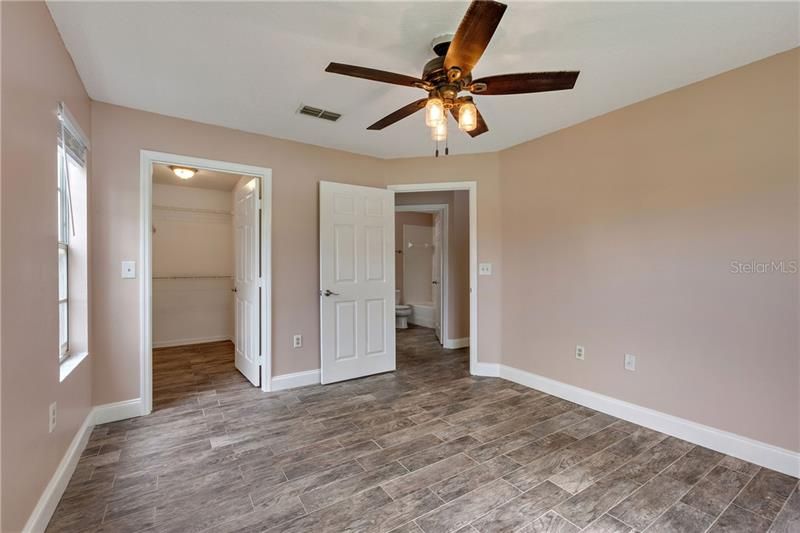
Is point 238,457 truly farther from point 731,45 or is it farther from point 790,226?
point 731,45

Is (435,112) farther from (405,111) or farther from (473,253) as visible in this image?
(473,253)

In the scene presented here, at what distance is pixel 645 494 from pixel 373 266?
8.97 ft

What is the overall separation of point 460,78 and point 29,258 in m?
2.06

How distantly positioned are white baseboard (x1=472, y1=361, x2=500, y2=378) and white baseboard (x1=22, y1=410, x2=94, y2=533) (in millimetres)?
3172

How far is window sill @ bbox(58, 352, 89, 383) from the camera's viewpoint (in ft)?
6.42

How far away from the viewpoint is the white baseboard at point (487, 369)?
3.71 metres

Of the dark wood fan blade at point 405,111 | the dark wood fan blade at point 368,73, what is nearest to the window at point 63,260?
the dark wood fan blade at point 368,73

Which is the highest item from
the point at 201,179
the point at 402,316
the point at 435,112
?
the point at 201,179

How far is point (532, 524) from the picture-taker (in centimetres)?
160

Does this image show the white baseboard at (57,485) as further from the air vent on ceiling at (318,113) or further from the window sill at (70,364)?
the air vent on ceiling at (318,113)

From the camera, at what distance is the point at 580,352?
2.99m

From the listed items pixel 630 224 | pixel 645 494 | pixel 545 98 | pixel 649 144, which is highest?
pixel 545 98

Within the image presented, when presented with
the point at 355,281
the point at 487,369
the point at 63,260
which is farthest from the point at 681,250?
the point at 63,260

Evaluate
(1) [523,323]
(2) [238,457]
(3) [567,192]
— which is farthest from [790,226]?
(2) [238,457]
